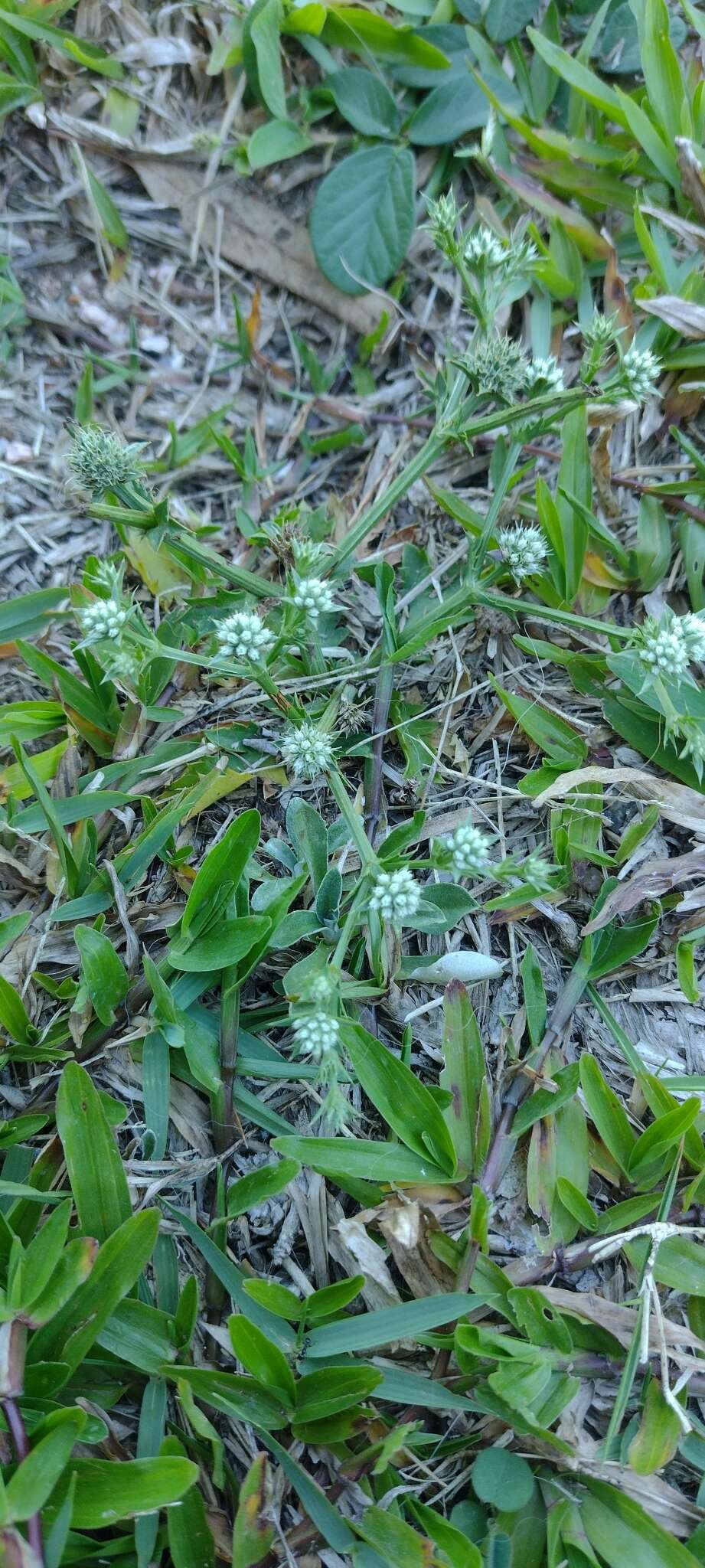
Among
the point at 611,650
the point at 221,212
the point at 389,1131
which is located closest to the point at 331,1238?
the point at 389,1131

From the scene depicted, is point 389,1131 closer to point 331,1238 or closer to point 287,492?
point 331,1238

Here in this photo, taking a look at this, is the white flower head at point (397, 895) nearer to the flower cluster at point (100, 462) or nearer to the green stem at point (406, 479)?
the green stem at point (406, 479)

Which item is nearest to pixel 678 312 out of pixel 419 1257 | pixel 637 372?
pixel 637 372

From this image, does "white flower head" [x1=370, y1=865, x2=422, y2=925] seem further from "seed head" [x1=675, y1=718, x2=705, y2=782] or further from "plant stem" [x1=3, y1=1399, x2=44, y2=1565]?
"plant stem" [x1=3, y1=1399, x2=44, y2=1565]

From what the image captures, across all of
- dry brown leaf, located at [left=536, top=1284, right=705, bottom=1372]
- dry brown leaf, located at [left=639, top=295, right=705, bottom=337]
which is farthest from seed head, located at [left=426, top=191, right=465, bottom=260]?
dry brown leaf, located at [left=536, top=1284, right=705, bottom=1372]

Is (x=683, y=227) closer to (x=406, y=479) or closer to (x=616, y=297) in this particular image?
(x=616, y=297)

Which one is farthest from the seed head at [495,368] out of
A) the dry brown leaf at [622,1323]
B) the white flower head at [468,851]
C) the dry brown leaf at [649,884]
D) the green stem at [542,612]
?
the dry brown leaf at [622,1323]
